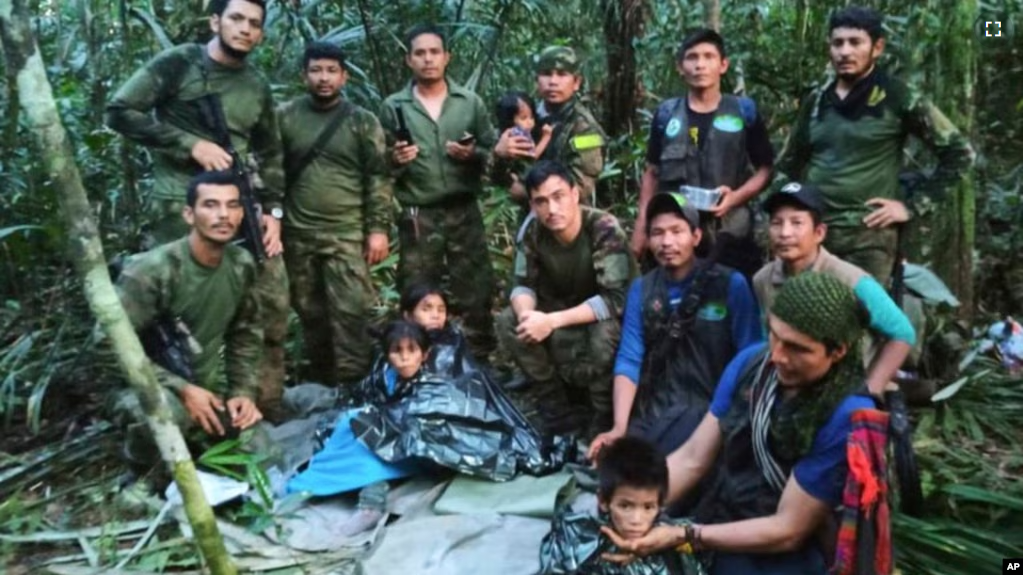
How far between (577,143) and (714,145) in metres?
0.91

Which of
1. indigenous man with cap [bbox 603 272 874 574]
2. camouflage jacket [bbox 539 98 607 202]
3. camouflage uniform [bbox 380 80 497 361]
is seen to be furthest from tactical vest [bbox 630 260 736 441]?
camouflage uniform [bbox 380 80 497 361]

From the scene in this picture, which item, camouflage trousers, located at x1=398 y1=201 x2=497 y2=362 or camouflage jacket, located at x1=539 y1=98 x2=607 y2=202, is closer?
camouflage jacket, located at x1=539 y1=98 x2=607 y2=202

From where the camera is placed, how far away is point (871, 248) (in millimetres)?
4707

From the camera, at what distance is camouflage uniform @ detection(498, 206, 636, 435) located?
4.89m

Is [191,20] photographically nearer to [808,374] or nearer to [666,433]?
[666,433]

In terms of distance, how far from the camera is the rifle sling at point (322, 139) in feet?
18.5

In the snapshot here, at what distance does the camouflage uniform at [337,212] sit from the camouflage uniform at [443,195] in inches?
8.2

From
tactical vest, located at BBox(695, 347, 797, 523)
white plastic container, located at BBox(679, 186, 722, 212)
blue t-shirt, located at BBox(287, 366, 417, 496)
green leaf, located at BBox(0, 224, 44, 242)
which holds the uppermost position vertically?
green leaf, located at BBox(0, 224, 44, 242)

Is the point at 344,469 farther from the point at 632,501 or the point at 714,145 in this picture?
the point at 714,145

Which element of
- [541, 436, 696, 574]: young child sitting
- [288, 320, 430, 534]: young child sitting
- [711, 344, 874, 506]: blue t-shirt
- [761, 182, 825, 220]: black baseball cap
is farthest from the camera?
[288, 320, 430, 534]: young child sitting

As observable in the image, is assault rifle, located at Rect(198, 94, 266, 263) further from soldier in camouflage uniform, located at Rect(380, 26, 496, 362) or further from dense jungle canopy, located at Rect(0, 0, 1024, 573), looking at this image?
soldier in camouflage uniform, located at Rect(380, 26, 496, 362)

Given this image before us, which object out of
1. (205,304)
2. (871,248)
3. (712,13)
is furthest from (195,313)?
(712,13)

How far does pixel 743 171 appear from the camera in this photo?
511cm

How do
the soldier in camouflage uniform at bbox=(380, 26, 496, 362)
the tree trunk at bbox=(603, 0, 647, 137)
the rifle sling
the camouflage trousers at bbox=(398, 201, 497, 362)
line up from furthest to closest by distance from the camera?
the tree trunk at bbox=(603, 0, 647, 137)
the camouflage trousers at bbox=(398, 201, 497, 362)
the soldier in camouflage uniform at bbox=(380, 26, 496, 362)
the rifle sling
